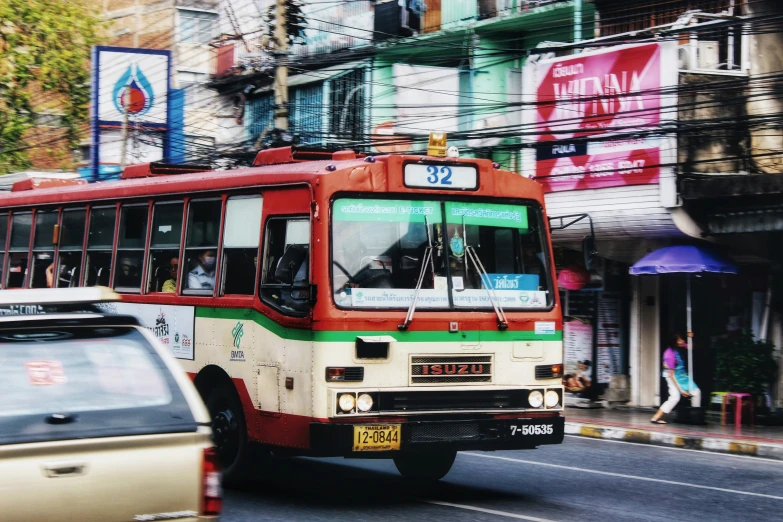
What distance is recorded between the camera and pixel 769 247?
754 inches

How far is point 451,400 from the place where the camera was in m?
9.55

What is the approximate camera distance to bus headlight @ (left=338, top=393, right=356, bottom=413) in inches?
360

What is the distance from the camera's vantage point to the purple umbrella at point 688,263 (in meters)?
18.5

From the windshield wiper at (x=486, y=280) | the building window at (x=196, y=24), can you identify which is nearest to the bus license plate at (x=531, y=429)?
the windshield wiper at (x=486, y=280)

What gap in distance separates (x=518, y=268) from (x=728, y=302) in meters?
11.3

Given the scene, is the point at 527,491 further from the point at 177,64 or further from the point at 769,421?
the point at 177,64

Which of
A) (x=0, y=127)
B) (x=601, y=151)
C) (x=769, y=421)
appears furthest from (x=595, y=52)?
(x=0, y=127)

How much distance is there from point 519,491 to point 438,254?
8.23 feet

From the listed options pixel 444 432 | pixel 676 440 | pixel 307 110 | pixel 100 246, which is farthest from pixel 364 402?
pixel 307 110

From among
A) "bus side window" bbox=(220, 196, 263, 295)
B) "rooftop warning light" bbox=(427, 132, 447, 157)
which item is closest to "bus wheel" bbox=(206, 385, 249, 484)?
"bus side window" bbox=(220, 196, 263, 295)

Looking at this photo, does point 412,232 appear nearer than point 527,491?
Yes

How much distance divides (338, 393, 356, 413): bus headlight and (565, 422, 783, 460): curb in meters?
8.37

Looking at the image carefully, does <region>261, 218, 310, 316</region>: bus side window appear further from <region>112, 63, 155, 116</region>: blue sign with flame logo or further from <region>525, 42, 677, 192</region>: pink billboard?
<region>112, 63, 155, 116</region>: blue sign with flame logo

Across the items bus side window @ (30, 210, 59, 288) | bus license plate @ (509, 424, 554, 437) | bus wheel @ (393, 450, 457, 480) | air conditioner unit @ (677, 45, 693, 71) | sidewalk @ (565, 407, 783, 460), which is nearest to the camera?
bus license plate @ (509, 424, 554, 437)
